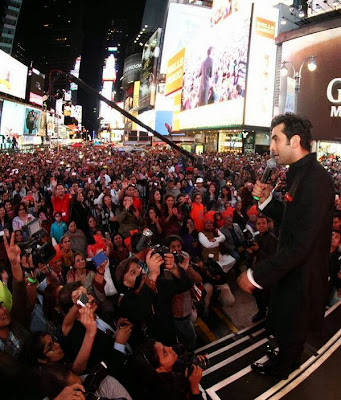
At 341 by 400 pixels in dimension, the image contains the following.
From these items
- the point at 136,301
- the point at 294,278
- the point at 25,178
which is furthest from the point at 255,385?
the point at 25,178

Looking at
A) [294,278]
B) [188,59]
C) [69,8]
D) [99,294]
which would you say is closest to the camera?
[294,278]

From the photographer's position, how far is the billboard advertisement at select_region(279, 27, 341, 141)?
2588 cm

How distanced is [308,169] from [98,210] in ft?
20.2

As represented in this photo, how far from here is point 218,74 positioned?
3906cm

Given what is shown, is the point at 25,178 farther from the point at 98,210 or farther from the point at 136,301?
the point at 136,301

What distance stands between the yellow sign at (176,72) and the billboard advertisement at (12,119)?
25656 mm

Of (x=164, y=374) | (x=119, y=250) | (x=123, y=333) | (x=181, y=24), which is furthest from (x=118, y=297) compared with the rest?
(x=181, y=24)

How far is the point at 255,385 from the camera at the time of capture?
8.53 feet

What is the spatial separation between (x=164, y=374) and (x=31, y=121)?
62.9 m

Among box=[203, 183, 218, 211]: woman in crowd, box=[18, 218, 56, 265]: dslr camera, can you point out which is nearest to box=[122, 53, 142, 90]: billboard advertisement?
box=[203, 183, 218, 211]: woman in crowd

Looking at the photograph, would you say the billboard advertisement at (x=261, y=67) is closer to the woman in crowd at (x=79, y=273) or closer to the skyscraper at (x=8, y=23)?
the woman in crowd at (x=79, y=273)

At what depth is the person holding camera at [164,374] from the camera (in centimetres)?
238

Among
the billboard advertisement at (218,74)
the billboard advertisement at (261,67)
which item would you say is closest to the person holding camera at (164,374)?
the billboard advertisement at (261,67)

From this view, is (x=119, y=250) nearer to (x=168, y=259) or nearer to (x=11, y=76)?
(x=168, y=259)
